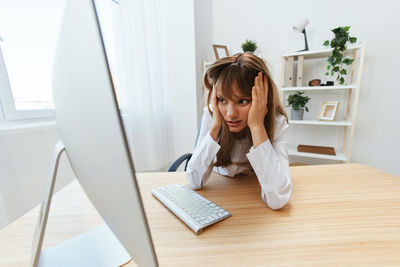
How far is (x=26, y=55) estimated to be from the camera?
3.46 ft

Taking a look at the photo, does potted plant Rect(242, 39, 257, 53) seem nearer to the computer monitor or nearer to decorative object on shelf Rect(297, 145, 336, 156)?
decorative object on shelf Rect(297, 145, 336, 156)

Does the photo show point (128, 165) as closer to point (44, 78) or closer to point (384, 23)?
point (44, 78)

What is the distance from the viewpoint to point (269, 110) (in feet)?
2.62

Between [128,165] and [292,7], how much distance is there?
246 centimetres

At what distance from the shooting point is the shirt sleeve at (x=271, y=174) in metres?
0.57

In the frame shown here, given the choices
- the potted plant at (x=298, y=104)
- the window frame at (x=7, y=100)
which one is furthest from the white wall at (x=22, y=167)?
the potted plant at (x=298, y=104)

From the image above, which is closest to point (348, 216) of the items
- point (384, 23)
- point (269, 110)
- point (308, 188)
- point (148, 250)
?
point (308, 188)

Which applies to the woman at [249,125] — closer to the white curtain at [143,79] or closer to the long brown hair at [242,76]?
the long brown hair at [242,76]

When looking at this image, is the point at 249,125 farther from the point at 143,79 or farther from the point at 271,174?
the point at 143,79

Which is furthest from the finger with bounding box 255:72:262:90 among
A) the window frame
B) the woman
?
the window frame

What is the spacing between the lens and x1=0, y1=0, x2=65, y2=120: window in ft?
3.21

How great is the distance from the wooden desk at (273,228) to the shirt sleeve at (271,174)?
0.03 m

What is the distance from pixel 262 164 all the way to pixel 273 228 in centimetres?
21

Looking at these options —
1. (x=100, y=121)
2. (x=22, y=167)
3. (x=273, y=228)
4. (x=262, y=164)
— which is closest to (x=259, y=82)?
(x=262, y=164)
